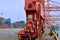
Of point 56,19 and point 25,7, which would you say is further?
point 56,19

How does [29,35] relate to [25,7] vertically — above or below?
below

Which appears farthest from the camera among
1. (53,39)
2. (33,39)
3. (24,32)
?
(53,39)

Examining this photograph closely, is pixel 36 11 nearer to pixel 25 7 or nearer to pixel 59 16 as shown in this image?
pixel 25 7

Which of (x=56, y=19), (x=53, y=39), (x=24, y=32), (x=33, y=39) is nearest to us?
(x=24, y=32)

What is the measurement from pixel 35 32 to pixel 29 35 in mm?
342

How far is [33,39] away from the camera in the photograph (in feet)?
23.9

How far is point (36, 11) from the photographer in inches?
269

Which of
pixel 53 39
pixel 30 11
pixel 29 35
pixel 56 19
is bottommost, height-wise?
pixel 56 19

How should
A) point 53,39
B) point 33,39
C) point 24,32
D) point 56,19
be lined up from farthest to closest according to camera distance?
point 56,19
point 53,39
point 33,39
point 24,32

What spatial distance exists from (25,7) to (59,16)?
61.6ft

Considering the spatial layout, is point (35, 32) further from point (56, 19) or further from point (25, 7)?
point (56, 19)

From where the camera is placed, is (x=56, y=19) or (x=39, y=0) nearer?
(x=39, y=0)

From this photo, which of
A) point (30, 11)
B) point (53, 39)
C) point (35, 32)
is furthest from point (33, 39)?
point (53, 39)

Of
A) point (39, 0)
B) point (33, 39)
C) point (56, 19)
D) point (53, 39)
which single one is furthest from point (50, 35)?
point (56, 19)
